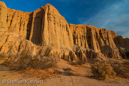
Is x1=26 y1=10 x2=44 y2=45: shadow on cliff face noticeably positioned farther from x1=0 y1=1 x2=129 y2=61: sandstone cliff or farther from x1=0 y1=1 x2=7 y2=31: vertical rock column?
x1=0 y1=1 x2=7 y2=31: vertical rock column

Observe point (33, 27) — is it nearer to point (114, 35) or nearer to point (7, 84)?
point (7, 84)

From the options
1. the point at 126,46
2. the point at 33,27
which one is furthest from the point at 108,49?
the point at 33,27

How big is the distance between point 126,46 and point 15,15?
5369 cm

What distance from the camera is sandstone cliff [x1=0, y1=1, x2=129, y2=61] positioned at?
1383 cm

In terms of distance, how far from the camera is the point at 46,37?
19.5 metres

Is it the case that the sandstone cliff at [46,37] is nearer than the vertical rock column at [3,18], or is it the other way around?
the sandstone cliff at [46,37]

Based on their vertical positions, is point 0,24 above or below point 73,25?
below

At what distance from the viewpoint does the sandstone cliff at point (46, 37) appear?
13.8 metres

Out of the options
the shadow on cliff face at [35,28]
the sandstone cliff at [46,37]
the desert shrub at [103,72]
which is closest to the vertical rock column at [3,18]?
the sandstone cliff at [46,37]

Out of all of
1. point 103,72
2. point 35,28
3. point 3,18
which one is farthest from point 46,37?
point 103,72

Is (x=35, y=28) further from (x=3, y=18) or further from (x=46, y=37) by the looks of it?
(x=3, y=18)

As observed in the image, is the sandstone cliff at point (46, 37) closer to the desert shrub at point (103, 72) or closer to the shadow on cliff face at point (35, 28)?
the shadow on cliff face at point (35, 28)

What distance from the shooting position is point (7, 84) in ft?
10.9

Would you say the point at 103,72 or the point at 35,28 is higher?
the point at 35,28
